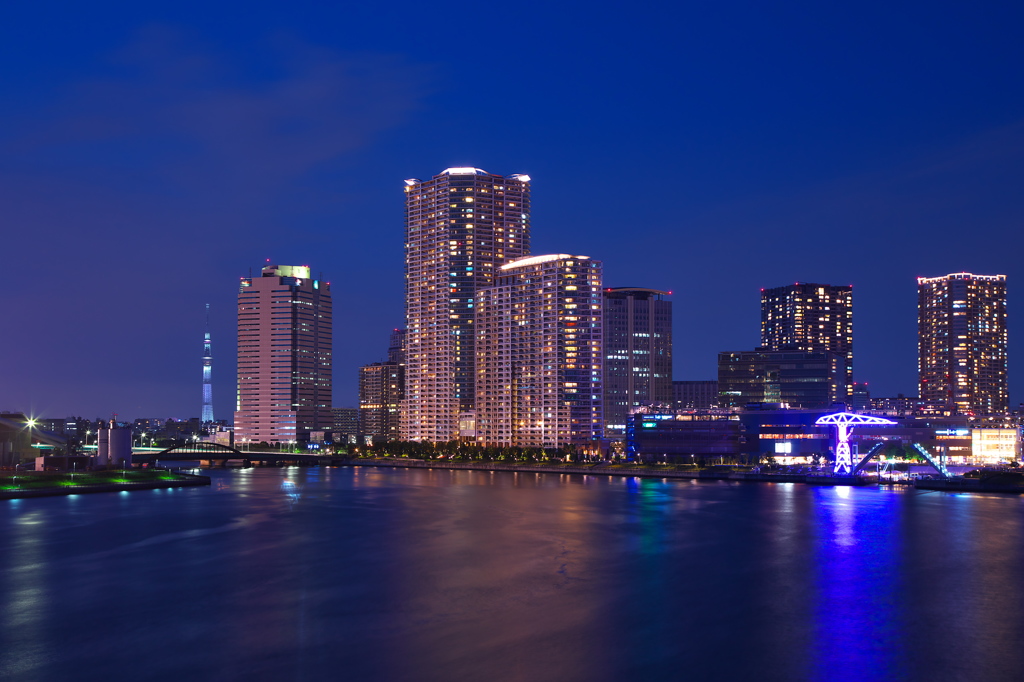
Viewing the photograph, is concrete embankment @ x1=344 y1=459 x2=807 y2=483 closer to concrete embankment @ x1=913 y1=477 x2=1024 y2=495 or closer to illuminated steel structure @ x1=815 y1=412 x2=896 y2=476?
illuminated steel structure @ x1=815 y1=412 x2=896 y2=476

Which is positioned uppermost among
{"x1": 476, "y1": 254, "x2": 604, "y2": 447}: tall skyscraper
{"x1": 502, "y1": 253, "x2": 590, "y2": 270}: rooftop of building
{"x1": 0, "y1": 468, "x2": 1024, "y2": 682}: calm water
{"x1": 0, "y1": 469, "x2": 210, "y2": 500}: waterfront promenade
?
{"x1": 502, "y1": 253, "x2": 590, "y2": 270}: rooftop of building

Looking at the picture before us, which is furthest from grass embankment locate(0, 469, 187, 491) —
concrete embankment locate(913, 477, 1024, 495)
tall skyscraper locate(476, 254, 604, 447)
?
concrete embankment locate(913, 477, 1024, 495)

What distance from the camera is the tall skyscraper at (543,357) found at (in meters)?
169

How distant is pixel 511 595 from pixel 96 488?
241 ft

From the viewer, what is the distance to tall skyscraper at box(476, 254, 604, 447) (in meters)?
169

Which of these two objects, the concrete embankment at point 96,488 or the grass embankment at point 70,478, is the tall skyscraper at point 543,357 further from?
the grass embankment at point 70,478

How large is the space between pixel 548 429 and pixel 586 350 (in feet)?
53.6

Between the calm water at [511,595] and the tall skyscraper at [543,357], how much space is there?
94576 mm

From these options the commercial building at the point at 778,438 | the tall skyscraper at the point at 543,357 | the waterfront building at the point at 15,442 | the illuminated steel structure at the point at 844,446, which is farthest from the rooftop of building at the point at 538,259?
the waterfront building at the point at 15,442

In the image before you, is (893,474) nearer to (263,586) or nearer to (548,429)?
(548,429)

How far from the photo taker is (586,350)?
A: 169250 mm

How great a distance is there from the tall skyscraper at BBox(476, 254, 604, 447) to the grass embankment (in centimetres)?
7440

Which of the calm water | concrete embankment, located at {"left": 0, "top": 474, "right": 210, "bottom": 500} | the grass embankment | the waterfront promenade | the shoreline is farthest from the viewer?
the shoreline

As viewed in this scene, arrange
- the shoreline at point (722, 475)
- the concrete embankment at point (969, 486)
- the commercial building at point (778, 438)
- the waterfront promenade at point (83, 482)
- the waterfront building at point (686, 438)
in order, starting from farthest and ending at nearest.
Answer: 1. the waterfront building at point (686, 438)
2. the commercial building at point (778, 438)
3. the shoreline at point (722, 475)
4. the concrete embankment at point (969, 486)
5. the waterfront promenade at point (83, 482)
